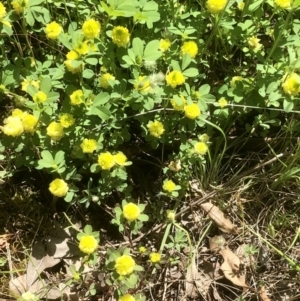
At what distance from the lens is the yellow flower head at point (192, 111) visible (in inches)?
67.6

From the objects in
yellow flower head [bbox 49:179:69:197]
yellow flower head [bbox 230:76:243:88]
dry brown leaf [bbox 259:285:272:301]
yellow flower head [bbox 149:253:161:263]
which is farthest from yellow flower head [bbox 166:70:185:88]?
dry brown leaf [bbox 259:285:272:301]

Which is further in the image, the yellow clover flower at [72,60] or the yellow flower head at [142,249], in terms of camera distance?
the yellow flower head at [142,249]

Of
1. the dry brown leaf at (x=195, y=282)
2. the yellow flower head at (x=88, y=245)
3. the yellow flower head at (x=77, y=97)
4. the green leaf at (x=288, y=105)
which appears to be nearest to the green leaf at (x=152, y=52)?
the yellow flower head at (x=77, y=97)

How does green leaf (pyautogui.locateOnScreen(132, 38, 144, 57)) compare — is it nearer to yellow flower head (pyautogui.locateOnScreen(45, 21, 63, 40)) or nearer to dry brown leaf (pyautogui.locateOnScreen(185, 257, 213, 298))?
yellow flower head (pyautogui.locateOnScreen(45, 21, 63, 40))

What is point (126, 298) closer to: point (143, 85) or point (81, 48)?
point (143, 85)

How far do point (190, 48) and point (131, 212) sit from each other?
61 cm

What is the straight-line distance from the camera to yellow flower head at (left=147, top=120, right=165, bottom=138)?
1.78 meters

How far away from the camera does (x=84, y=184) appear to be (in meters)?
1.94

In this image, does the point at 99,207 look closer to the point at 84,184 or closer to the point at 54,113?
the point at 84,184

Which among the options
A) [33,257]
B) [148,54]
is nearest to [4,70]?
[148,54]

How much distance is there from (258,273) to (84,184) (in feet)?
2.58

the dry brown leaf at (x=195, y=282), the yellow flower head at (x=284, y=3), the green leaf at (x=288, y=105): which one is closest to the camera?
the yellow flower head at (x=284, y=3)

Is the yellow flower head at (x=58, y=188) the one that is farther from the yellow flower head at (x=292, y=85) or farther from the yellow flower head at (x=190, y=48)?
the yellow flower head at (x=292, y=85)

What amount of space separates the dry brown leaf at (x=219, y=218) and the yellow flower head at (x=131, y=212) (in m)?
0.42
